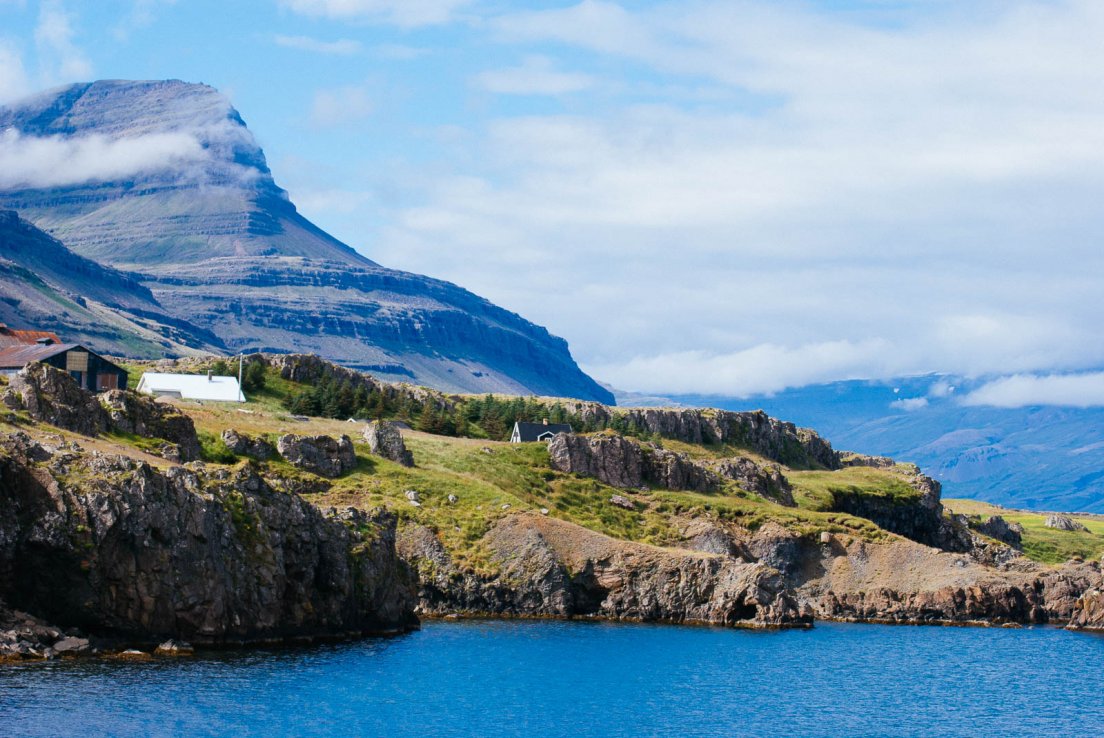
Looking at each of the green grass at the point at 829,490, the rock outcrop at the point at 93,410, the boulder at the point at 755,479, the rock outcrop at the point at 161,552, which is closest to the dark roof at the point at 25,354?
the rock outcrop at the point at 93,410

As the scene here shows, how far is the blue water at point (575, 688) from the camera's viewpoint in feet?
228

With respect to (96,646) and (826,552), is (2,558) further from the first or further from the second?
(826,552)

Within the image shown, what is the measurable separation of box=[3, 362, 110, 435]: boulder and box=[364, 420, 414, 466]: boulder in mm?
37133

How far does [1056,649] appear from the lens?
4759 inches

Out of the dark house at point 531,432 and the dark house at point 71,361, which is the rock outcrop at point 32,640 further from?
the dark house at point 531,432

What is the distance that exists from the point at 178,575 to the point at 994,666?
62474mm

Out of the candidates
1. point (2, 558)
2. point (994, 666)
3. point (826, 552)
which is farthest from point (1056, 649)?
point (2, 558)

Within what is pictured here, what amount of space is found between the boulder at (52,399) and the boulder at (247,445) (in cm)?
1751

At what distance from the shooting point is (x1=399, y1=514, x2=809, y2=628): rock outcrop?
121062 mm

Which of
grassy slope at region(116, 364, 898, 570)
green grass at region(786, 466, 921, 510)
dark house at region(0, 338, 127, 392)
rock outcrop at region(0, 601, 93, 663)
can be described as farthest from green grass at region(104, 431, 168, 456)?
green grass at region(786, 466, 921, 510)

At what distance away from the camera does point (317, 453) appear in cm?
13038

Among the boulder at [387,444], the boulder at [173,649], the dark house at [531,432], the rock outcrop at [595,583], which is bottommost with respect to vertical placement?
the boulder at [173,649]

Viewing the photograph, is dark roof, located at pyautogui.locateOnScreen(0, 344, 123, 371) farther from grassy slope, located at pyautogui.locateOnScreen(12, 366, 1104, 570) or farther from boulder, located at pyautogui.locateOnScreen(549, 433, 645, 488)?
boulder, located at pyautogui.locateOnScreen(549, 433, 645, 488)

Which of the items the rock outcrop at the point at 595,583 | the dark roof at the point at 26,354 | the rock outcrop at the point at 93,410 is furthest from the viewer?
the dark roof at the point at 26,354
